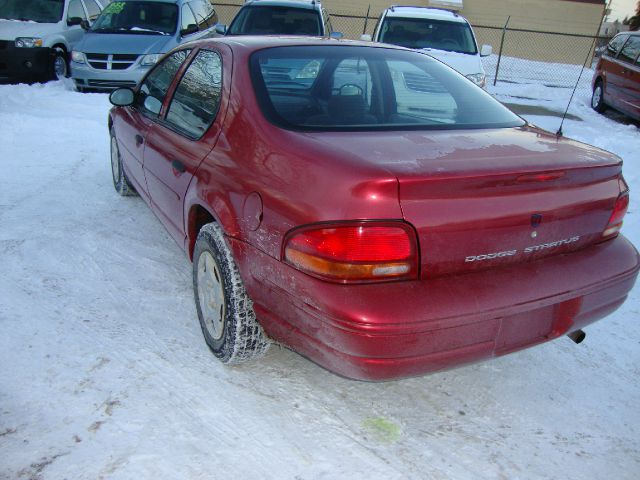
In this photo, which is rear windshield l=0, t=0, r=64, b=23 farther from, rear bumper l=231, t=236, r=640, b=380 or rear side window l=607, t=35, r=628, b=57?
rear side window l=607, t=35, r=628, b=57

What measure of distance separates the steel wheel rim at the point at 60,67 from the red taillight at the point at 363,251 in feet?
34.0

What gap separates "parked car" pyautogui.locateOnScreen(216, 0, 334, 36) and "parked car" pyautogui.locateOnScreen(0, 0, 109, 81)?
338cm

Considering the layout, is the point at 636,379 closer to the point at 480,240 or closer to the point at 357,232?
the point at 480,240

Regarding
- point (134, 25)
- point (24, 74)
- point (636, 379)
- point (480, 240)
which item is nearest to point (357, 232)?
point (480, 240)

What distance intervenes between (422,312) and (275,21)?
8.64m

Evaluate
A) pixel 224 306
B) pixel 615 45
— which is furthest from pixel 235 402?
pixel 615 45

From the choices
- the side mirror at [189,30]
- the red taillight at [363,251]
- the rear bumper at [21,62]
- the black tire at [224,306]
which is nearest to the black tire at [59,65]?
the rear bumper at [21,62]

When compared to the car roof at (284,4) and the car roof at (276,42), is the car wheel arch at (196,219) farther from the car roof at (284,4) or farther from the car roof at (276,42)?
the car roof at (284,4)

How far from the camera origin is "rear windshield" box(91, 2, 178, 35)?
10031 mm

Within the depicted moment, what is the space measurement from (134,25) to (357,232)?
9528 millimetres

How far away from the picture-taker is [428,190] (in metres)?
2.06

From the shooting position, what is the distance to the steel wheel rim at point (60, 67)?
10.7 m

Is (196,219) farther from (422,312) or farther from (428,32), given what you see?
(428,32)

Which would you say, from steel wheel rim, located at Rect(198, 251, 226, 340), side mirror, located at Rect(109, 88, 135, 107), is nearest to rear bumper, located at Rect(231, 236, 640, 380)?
steel wheel rim, located at Rect(198, 251, 226, 340)
